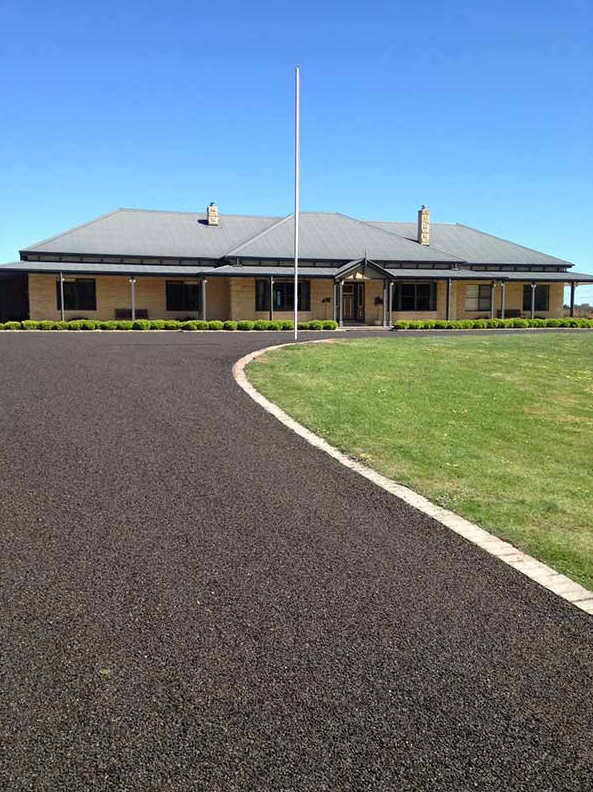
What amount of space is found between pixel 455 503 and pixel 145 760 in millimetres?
4118

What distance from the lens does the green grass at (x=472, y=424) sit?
6.12m

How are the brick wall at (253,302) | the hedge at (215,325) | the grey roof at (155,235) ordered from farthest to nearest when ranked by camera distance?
the brick wall at (253,302), the grey roof at (155,235), the hedge at (215,325)

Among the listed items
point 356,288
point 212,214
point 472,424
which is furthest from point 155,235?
point 472,424

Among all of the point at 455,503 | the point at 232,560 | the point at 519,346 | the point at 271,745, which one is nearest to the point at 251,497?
the point at 232,560

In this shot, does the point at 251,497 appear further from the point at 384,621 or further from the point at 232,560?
the point at 384,621

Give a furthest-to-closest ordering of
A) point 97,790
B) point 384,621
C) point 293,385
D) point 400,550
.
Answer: point 293,385
point 400,550
point 384,621
point 97,790

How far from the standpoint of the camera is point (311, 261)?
40125 mm

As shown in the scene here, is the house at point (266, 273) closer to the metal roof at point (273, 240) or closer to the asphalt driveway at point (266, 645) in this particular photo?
the metal roof at point (273, 240)

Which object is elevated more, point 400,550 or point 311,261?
point 311,261

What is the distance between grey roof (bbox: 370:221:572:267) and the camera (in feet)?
147

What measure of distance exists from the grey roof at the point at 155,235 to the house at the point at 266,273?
0.06 metres

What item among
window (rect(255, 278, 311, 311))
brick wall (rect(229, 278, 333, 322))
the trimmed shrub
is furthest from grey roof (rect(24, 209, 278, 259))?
the trimmed shrub

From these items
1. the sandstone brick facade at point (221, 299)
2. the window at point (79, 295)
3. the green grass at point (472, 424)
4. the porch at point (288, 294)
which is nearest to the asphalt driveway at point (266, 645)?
the green grass at point (472, 424)

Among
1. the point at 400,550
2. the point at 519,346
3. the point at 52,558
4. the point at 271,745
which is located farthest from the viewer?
the point at 519,346
